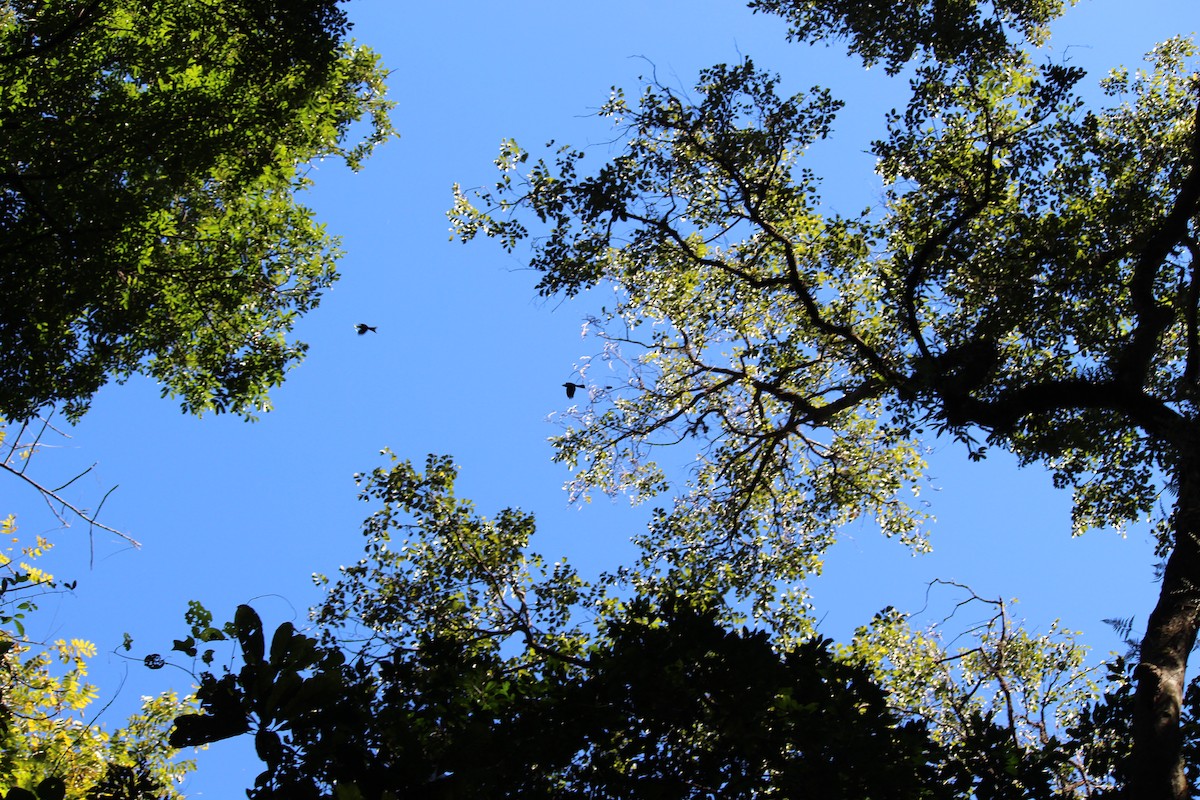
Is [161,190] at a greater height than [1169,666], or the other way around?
[161,190]

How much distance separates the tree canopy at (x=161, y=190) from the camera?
9227mm

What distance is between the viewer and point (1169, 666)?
6570mm

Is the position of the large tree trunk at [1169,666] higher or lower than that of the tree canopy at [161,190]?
lower

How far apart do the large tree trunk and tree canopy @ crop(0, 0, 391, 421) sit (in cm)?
1016

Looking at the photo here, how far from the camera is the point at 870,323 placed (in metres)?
11.5

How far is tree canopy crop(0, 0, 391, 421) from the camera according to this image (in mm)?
9227

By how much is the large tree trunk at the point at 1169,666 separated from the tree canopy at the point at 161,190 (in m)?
10.2

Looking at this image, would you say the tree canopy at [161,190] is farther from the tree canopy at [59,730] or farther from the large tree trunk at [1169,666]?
the large tree trunk at [1169,666]

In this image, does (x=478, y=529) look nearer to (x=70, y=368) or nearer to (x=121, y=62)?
(x=70, y=368)

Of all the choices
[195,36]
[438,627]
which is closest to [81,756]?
[438,627]

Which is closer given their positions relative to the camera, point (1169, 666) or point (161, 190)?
point (1169, 666)

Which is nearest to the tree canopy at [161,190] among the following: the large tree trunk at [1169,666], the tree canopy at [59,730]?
the tree canopy at [59,730]

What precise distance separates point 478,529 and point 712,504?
391 centimetres

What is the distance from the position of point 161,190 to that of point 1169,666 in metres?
11.1
